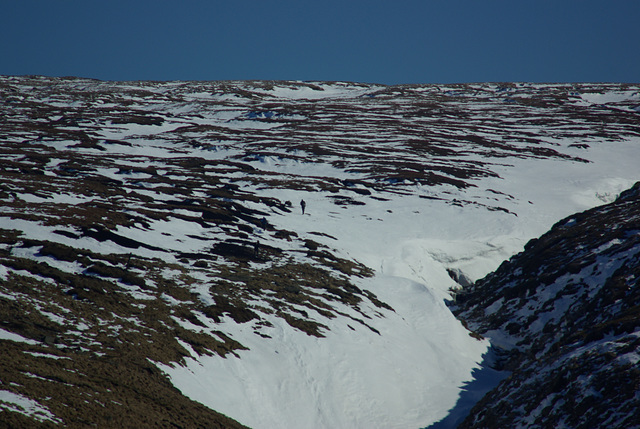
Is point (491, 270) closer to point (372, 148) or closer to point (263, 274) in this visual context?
point (263, 274)

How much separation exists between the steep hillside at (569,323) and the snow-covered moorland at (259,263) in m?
2.85

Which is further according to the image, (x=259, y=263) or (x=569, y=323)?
(x=259, y=263)

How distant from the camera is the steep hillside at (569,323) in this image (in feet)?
52.0

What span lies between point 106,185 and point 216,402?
3560cm

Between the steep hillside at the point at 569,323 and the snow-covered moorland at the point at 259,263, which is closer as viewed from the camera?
the steep hillside at the point at 569,323

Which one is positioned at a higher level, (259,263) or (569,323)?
(259,263)

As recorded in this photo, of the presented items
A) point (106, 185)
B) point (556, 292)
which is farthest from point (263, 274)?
point (106, 185)

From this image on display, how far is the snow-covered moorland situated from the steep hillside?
285cm

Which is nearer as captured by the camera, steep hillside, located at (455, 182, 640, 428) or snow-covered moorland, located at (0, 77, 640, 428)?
steep hillside, located at (455, 182, 640, 428)

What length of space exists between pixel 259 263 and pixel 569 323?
17.9 m

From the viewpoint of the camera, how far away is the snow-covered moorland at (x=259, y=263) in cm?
1655

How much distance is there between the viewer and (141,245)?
29.4 meters

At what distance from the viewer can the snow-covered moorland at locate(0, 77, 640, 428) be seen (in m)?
16.5

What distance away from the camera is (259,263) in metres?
31.7
